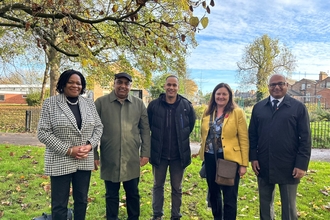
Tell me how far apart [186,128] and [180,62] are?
8.69 metres

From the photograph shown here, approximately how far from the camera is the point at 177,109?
4055mm

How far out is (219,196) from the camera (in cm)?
396

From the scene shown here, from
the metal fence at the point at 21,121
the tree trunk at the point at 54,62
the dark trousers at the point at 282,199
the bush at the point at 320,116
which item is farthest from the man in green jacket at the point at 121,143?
the bush at the point at 320,116

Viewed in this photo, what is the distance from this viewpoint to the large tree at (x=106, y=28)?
3.92 metres

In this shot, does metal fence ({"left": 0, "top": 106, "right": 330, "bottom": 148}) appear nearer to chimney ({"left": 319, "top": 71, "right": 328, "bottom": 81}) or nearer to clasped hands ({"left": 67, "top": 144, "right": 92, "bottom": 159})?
clasped hands ({"left": 67, "top": 144, "right": 92, "bottom": 159})

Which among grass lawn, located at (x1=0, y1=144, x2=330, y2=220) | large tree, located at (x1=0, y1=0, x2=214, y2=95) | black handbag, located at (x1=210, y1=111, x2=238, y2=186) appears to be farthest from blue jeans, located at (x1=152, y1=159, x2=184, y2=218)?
large tree, located at (x1=0, y1=0, x2=214, y2=95)

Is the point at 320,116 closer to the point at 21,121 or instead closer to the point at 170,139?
the point at 170,139

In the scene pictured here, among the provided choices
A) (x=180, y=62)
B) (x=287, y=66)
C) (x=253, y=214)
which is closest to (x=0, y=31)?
(x=180, y=62)

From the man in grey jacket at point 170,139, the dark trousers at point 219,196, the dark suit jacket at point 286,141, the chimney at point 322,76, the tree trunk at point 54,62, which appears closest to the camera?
the dark suit jacket at point 286,141

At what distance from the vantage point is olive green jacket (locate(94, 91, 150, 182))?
3750mm

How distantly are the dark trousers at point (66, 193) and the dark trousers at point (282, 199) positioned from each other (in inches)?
93.3

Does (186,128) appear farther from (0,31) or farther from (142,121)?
(0,31)

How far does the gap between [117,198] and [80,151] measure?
109cm

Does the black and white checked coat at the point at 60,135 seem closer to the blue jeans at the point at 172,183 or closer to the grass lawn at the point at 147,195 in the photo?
the blue jeans at the point at 172,183
